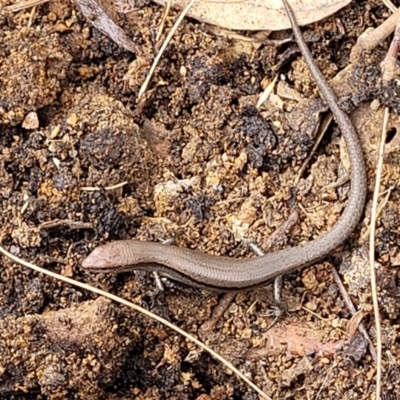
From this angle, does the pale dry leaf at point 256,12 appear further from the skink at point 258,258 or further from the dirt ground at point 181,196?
the skink at point 258,258

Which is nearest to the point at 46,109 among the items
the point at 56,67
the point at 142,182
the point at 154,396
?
the point at 56,67

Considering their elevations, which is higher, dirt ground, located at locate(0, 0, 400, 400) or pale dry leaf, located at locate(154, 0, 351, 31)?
pale dry leaf, located at locate(154, 0, 351, 31)

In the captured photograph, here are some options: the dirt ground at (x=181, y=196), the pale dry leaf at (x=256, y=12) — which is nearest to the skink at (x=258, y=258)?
the dirt ground at (x=181, y=196)

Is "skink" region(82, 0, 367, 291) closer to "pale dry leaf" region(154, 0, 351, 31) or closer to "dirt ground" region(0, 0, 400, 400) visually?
"dirt ground" region(0, 0, 400, 400)

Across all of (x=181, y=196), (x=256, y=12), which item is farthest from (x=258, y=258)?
(x=256, y=12)

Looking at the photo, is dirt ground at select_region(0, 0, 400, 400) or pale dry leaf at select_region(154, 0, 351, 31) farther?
pale dry leaf at select_region(154, 0, 351, 31)

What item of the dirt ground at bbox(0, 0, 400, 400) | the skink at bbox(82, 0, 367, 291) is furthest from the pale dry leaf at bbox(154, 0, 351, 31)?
the skink at bbox(82, 0, 367, 291)

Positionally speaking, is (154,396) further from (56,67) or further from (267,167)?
(56,67)
